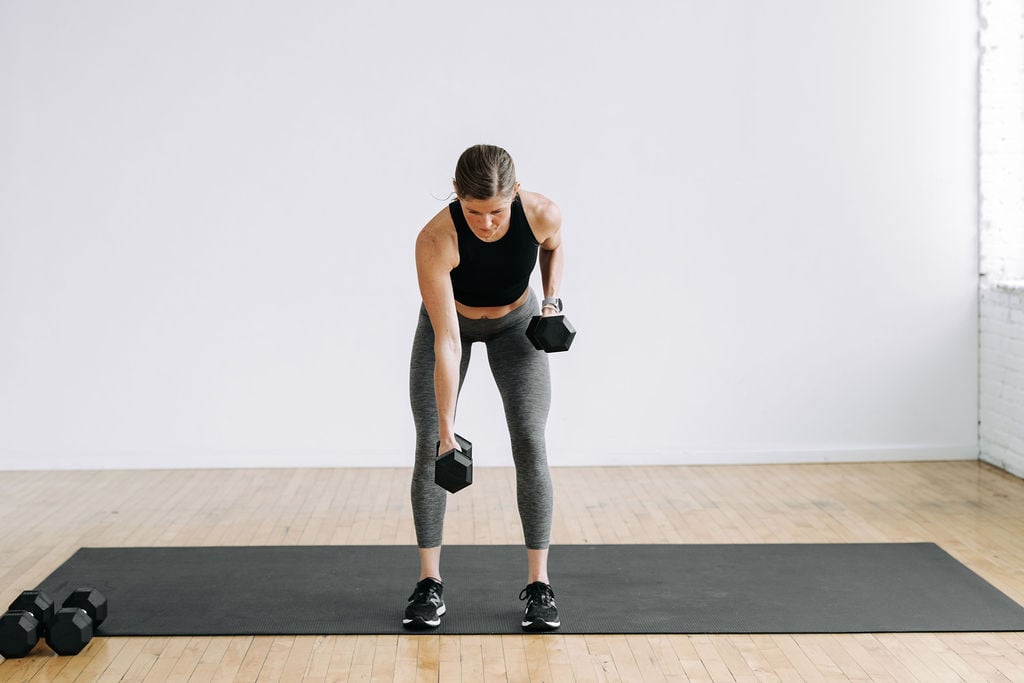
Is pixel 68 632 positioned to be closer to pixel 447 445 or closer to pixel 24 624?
pixel 24 624

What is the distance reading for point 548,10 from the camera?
4656 mm

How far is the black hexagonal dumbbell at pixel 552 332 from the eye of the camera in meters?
2.60

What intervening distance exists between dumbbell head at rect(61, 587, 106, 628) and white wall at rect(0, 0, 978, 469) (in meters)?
2.05

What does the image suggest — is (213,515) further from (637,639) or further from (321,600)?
(637,639)

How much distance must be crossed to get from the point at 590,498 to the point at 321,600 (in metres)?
1.46

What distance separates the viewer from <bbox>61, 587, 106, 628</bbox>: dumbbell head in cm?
268

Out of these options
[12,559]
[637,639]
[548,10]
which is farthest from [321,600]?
[548,10]

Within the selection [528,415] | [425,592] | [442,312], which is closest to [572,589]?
[425,592]

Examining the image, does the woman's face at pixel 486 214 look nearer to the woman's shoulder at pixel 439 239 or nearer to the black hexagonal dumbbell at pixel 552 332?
the woman's shoulder at pixel 439 239

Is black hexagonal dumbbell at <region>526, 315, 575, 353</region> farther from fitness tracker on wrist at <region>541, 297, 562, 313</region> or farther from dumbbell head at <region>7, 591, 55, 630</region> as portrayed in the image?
dumbbell head at <region>7, 591, 55, 630</region>

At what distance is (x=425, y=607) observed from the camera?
277cm

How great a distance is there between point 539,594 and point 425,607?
29cm

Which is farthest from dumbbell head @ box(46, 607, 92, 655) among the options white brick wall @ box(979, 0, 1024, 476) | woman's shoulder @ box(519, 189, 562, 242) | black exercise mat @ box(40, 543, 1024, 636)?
white brick wall @ box(979, 0, 1024, 476)

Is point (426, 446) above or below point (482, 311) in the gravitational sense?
below
